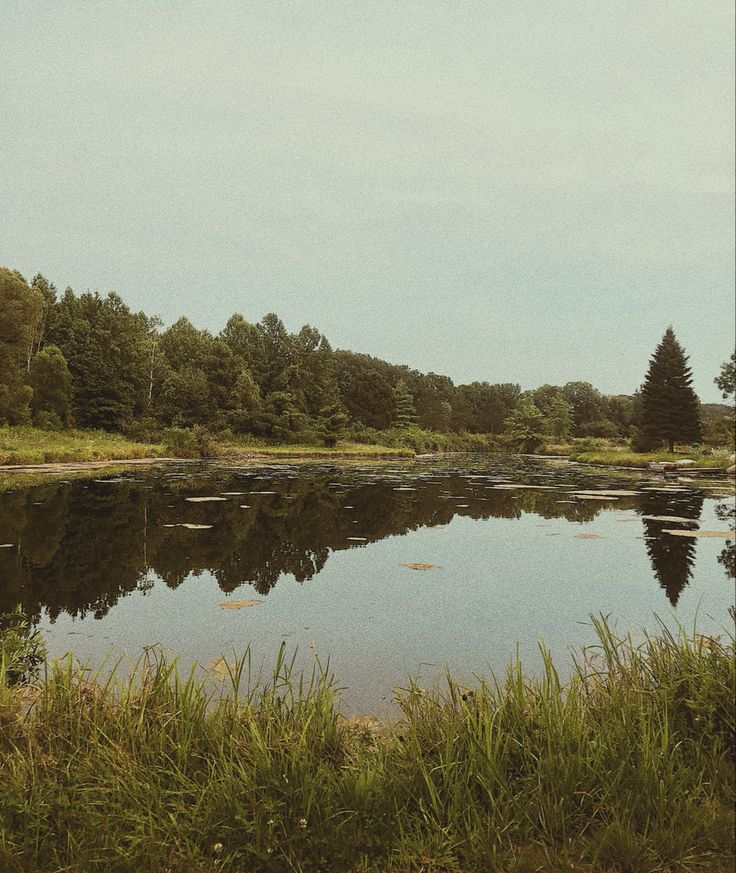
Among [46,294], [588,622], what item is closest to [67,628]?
[588,622]

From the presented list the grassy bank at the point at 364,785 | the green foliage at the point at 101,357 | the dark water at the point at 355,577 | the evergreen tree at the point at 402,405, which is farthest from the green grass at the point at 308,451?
the grassy bank at the point at 364,785

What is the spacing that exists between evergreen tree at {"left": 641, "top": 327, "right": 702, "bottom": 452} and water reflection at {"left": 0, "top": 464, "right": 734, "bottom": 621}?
800 inches

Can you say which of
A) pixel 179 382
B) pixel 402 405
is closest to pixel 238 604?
pixel 179 382

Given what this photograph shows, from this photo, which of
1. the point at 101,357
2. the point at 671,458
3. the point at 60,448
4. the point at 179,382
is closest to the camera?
the point at 60,448

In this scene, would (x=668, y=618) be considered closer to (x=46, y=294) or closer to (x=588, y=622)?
Answer: (x=588, y=622)

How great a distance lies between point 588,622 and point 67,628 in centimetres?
445

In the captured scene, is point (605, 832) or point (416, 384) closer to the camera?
point (605, 832)

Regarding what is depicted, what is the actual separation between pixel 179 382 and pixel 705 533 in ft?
125

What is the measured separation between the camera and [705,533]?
8.91m

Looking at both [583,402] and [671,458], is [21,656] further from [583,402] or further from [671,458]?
[583,402]

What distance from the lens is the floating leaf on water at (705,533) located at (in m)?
8.72

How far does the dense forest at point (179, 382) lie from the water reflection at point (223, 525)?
61.3 feet

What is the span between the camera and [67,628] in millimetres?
4395

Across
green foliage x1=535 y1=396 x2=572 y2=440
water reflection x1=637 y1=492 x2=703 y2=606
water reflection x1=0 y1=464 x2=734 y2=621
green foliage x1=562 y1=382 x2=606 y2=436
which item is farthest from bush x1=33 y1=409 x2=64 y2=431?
green foliage x1=562 y1=382 x2=606 y2=436
